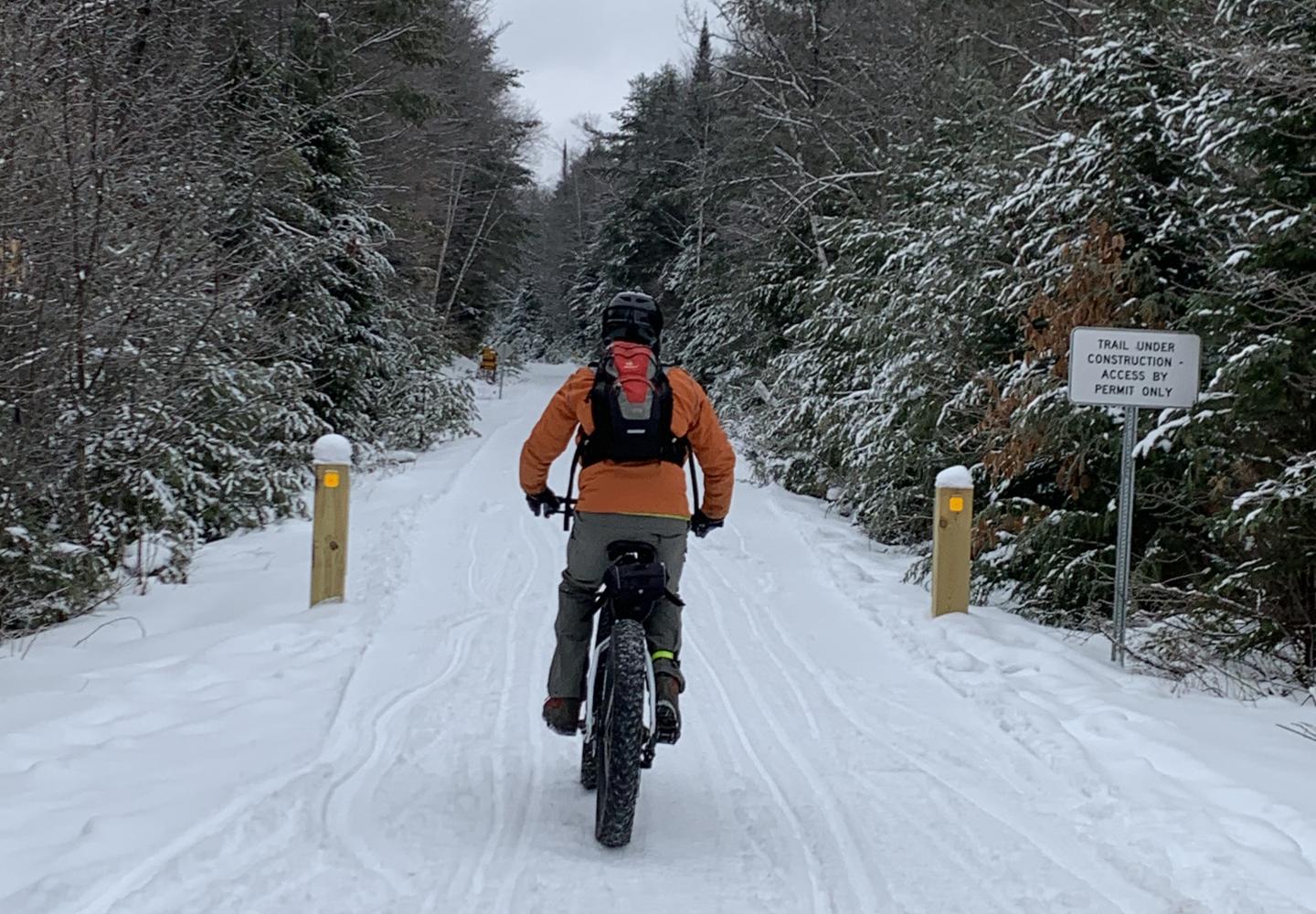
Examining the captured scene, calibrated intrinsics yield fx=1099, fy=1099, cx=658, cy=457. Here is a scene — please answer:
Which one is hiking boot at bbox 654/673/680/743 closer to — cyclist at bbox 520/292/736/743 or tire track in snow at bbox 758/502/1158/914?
cyclist at bbox 520/292/736/743

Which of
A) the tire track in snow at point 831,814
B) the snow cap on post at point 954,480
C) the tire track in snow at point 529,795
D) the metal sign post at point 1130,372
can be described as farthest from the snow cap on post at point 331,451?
the metal sign post at point 1130,372

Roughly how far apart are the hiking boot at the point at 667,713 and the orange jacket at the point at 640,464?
0.65 m

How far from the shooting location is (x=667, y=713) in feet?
13.4

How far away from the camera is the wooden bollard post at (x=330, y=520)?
7.71 meters

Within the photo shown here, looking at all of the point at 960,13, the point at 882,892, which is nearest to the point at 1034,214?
the point at 882,892

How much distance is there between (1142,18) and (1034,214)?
175 centimetres

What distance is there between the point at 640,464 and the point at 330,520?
4191 mm

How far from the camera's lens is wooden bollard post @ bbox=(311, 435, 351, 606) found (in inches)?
304

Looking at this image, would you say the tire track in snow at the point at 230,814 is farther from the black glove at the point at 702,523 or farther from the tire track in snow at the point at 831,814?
the tire track in snow at the point at 831,814

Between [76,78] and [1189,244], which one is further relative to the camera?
[1189,244]

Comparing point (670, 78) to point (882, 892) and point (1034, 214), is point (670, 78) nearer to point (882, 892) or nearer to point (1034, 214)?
point (1034, 214)

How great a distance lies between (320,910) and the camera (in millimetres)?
3295

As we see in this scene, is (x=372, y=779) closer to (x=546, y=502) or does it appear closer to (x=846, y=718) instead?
(x=546, y=502)

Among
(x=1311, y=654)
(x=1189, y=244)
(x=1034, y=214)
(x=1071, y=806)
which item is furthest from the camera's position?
(x=1034, y=214)
